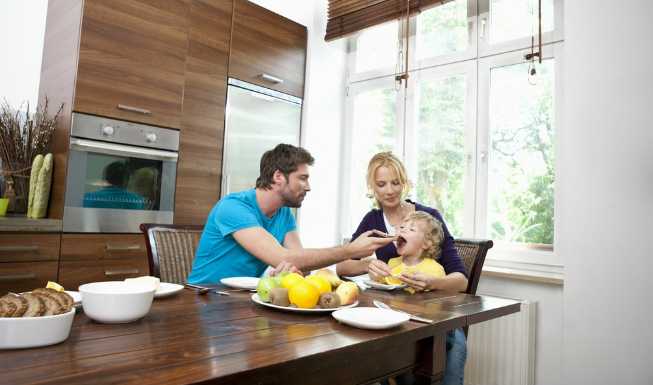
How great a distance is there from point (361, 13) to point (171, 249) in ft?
8.34

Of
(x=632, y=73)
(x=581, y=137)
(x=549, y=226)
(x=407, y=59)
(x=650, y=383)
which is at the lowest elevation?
(x=650, y=383)

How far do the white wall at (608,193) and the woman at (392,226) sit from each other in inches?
23.7

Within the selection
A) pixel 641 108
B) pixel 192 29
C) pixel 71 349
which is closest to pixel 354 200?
pixel 192 29

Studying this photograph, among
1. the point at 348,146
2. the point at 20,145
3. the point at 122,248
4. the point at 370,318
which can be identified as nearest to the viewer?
the point at 370,318

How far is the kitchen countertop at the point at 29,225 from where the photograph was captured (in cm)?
221

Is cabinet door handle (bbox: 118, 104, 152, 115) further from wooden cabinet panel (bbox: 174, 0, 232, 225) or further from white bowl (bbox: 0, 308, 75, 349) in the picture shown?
white bowl (bbox: 0, 308, 75, 349)

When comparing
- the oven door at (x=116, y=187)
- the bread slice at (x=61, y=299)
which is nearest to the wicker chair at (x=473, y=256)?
the bread slice at (x=61, y=299)

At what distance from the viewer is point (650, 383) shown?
188cm

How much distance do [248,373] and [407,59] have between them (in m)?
3.00

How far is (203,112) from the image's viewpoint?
123 inches

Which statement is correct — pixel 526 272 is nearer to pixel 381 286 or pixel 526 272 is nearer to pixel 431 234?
pixel 431 234

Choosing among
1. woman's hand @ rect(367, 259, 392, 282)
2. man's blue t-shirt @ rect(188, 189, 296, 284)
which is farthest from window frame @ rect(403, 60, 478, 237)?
man's blue t-shirt @ rect(188, 189, 296, 284)

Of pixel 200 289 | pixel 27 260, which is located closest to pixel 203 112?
pixel 27 260

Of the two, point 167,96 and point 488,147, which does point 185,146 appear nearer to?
point 167,96
